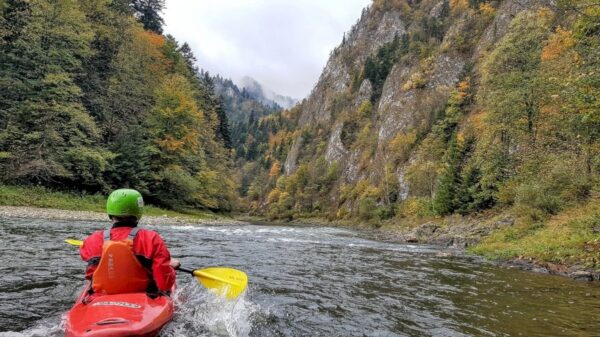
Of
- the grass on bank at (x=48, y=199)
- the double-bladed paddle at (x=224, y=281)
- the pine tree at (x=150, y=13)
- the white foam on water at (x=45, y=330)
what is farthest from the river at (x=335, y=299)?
the pine tree at (x=150, y=13)

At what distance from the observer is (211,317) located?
6.73 m

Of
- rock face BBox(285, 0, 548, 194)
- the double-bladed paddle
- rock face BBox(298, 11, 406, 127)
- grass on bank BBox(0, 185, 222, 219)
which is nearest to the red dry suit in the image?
the double-bladed paddle

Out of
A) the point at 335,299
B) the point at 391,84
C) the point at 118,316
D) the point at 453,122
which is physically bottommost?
the point at 335,299

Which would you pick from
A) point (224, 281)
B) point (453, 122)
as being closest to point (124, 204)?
point (224, 281)

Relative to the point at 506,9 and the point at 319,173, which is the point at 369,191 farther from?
the point at 506,9

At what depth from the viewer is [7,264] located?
9742 millimetres

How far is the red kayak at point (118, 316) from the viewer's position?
4.38 meters

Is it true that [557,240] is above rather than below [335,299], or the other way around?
above

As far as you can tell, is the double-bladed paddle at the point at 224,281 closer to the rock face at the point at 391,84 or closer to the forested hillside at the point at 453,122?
the forested hillside at the point at 453,122

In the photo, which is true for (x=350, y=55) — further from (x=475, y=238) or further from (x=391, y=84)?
(x=475, y=238)

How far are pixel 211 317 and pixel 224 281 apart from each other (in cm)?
63

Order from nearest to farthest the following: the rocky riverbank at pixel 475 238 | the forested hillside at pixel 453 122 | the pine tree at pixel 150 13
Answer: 1. the rocky riverbank at pixel 475 238
2. the forested hillside at pixel 453 122
3. the pine tree at pixel 150 13

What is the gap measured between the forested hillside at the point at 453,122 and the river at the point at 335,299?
602 centimetres

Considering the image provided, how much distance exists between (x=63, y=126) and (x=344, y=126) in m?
69.3
